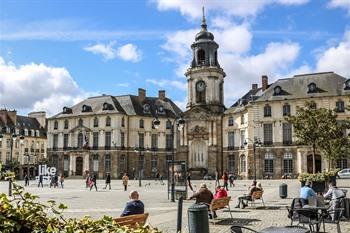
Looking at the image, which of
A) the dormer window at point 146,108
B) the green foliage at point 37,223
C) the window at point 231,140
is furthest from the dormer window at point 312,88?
the green foliage at point 37,223

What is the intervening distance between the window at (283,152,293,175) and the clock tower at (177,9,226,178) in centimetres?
1051

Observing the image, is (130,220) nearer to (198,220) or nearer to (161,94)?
(198,220)

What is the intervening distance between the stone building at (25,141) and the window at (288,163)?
43204 millimetres

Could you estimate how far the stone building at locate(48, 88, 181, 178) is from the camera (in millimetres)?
66750

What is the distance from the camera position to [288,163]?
5519 cm

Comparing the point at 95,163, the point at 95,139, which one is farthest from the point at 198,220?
the point at 95,139

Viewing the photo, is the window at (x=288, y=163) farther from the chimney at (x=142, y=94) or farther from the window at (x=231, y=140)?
the chimney at (x=142, y=94)

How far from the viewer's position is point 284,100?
183 feet

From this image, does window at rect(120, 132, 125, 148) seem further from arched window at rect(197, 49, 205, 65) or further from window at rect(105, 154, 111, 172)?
arched window at rect(197, 49, 205, 65)

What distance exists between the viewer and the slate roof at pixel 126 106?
6881 cm

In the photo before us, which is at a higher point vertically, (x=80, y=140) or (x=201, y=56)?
(x=201, y=56)

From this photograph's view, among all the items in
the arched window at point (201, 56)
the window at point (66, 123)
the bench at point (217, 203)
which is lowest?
the bench at point (217, 203)

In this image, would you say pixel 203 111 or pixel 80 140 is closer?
pixel 203 111

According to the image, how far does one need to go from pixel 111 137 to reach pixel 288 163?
26.7 meters
